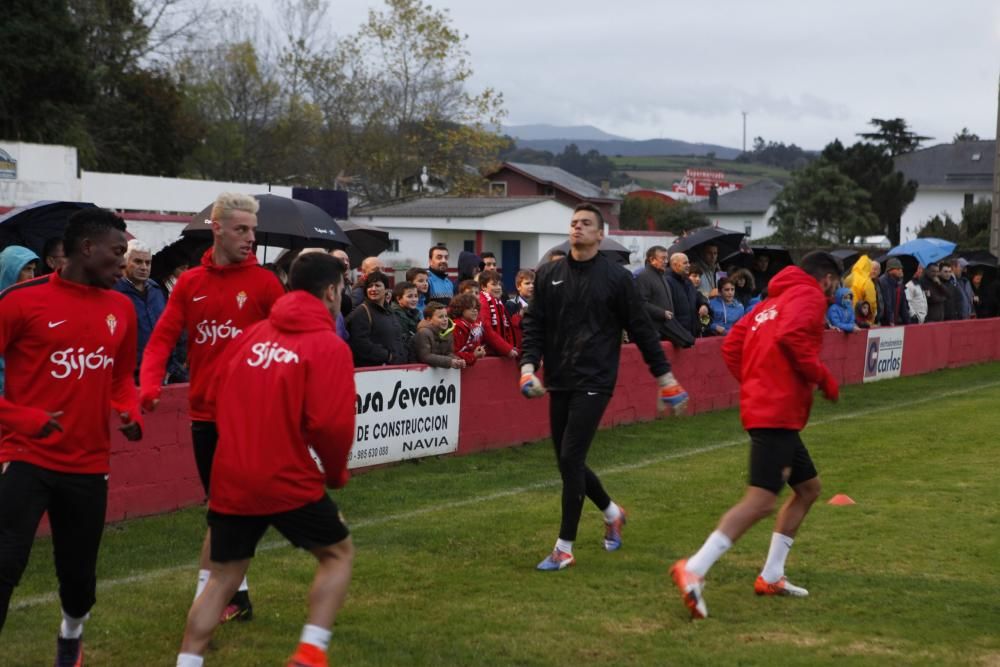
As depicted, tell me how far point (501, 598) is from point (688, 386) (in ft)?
30.7

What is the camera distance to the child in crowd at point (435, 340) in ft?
39.3

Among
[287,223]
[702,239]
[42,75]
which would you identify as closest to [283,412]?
[287,223]

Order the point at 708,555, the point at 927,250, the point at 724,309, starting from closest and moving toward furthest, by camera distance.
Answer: the point at 708,555 < the point at 724,309 < the point at 927,250

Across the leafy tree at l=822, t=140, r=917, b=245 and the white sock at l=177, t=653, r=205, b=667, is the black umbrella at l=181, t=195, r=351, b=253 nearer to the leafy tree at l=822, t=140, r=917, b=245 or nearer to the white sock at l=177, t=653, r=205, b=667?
the white sock at l=177, t=653, r=205, b=667

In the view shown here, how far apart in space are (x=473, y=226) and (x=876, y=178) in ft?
109

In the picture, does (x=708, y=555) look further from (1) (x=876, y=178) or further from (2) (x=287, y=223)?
(1) (x=876, y=178)

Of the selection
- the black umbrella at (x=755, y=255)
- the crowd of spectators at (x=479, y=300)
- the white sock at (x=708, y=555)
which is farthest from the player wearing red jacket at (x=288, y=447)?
the black umbrella at (x=755, y=255)

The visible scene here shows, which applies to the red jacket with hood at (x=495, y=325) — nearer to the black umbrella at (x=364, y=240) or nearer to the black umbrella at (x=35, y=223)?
the black umbrella at (x=35, y=223)

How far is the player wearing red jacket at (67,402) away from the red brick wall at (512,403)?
368 centimetres

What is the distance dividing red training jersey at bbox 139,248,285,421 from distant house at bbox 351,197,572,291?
4623cm

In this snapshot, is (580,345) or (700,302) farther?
(700,302)

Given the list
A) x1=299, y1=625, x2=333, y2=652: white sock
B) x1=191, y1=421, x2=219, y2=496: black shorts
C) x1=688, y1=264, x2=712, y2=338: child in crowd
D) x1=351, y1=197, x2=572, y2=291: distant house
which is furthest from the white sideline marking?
x1=351, y1=197, x2=572, y2=291: distant house

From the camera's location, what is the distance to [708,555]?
21.7 ft

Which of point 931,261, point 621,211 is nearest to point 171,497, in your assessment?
point 931,261
